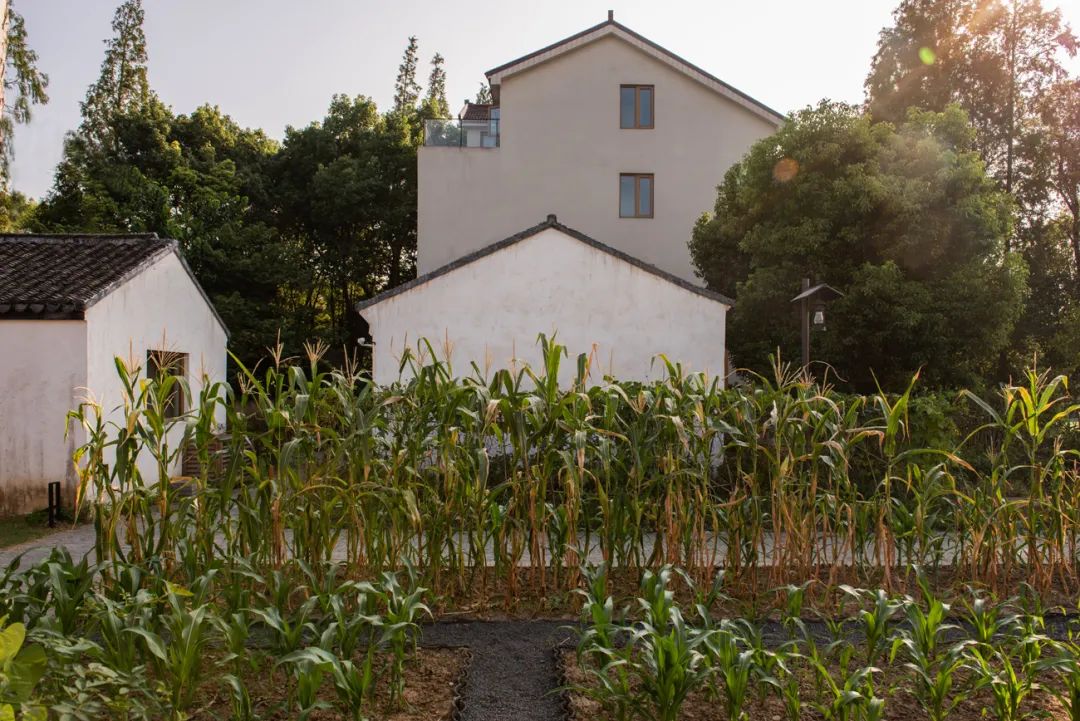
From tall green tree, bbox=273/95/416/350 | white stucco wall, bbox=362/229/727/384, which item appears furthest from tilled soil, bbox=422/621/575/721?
tall green tree, bbox=273/95/416/350

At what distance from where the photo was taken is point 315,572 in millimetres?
5059

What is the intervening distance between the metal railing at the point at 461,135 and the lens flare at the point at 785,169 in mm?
8146

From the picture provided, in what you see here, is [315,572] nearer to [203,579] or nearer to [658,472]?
[203,579]

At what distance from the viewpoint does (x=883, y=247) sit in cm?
1538

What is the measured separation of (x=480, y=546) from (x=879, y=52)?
24700 millimetres

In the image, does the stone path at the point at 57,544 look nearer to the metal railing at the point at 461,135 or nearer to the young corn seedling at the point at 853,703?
the young corn seedling at the point at 853,703

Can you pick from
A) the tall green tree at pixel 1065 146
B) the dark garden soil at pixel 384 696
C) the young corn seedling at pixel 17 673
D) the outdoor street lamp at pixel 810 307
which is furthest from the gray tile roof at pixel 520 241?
the tall green tree at pixel 1065 146

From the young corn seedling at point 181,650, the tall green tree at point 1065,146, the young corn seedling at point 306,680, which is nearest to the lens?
the young corn seedling at point 306,680

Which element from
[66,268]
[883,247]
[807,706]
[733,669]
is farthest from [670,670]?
[883,247]

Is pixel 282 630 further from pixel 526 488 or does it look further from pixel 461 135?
pixel 461 135

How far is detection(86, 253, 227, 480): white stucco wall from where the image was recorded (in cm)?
1080

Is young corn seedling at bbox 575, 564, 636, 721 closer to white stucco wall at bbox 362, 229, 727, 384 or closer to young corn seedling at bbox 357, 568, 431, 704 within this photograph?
young corn seedling at bbox 357, 568, 431, 704

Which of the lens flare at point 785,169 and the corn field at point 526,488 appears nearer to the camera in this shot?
the corn field at point 526,488

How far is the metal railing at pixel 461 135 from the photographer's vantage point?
21.4 m
